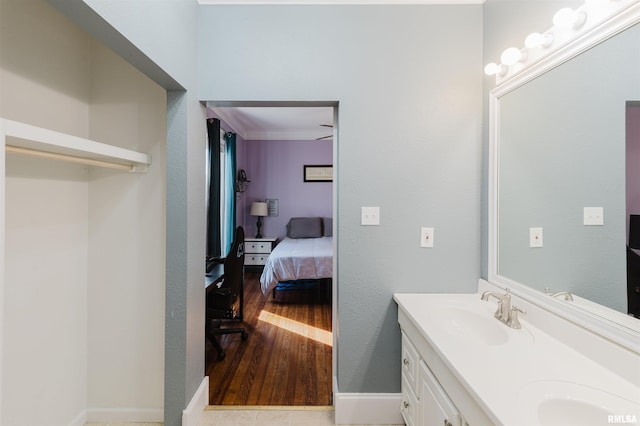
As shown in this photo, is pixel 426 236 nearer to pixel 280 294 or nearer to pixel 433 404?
pixel 433 404

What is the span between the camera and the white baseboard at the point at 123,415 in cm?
171

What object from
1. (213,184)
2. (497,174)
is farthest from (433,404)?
(213,184)

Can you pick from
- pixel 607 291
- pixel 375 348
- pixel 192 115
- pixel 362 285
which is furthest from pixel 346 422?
pixel 192 115

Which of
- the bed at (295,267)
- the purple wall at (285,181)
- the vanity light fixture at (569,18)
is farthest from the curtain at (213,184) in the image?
the vanity light fixture at (569,18)

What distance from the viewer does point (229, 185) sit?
4.51 m

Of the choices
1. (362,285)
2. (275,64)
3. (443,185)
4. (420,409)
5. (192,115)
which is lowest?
(420,409)

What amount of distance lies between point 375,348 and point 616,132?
1524 millimetres

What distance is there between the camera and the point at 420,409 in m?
1.35

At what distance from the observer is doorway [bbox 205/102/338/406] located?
79.0 inches

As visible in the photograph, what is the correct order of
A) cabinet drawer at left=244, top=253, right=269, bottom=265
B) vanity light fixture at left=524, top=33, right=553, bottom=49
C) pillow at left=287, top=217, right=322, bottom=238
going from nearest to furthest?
vanity light fixture at left=524, top=33, right=553, bottom=49 < cabinet drawer at left=244, top=253, right=269, bottom=265 < pillow at left=287, top=217, right=322, bottom=238

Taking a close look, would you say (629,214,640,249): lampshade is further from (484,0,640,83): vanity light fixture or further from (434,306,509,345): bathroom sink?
(484,0,640,83): vanity light fixture

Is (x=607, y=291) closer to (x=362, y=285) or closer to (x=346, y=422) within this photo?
(x=362, y=285)

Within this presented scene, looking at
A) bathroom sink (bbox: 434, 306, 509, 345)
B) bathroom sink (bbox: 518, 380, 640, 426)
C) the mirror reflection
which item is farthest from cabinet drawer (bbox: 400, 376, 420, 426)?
the mirror reflection

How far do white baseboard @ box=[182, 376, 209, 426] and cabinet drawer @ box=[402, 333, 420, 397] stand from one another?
4.09ft
